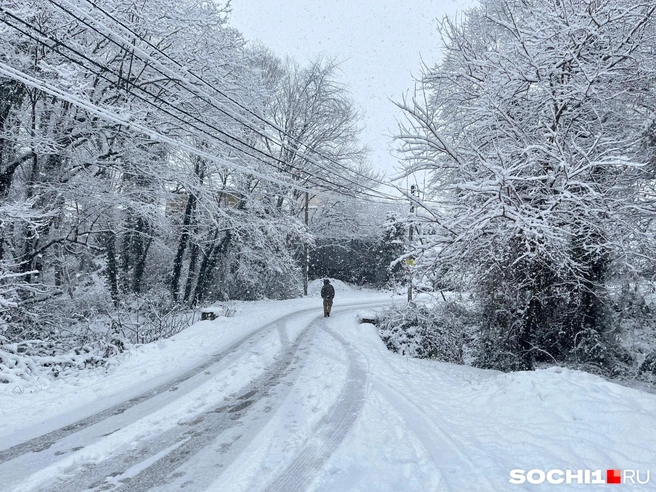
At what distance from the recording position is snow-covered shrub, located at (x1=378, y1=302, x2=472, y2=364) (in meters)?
10.4

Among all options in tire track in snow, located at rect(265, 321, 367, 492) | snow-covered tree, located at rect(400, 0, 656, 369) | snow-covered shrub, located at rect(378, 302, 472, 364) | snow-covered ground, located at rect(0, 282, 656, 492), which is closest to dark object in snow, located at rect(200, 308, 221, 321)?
snow-covered ground, located at rect(0, 282, 656, 492)

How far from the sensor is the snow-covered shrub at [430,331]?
10.4m

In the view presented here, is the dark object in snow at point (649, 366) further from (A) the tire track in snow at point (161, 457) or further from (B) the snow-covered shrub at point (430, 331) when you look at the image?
(A) the tire track in snow at point (161, 457)

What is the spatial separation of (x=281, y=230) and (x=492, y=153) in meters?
13.7

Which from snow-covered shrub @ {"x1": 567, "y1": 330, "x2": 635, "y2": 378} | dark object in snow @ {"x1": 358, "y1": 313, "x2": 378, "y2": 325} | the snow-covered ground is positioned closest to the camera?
the snow-covered ground

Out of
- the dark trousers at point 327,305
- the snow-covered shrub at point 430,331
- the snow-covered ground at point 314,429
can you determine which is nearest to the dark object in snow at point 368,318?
the snow-covered shrub at point 430,331

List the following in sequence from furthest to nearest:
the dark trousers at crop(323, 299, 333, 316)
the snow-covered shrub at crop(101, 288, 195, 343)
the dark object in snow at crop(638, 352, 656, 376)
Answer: the dark trousers at crop(323, 299, 333, 316) < the snow-covered shrub at crop(101, 288, 195, 343) < the dark object in snow at crop(638, 352, 656, 376)

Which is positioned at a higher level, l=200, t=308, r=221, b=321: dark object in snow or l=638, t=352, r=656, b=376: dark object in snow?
l=200, t=308, r=221, b=321: dark object in snow

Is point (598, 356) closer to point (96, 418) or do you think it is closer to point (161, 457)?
point (161, 457)

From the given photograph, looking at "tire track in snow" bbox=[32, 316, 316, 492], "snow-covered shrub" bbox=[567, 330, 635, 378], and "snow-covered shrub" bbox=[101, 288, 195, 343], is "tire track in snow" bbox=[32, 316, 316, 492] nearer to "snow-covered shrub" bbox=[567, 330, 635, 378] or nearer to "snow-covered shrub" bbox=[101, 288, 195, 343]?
"snow-covered shrub" bbox=[101, 288, 195, 343]

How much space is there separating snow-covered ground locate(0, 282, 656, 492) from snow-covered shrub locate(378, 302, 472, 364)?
2647mm

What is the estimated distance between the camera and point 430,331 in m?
10.9

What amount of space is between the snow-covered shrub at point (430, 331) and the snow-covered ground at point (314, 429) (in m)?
2.65

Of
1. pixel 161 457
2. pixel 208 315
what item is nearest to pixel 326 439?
pixel 161 457
